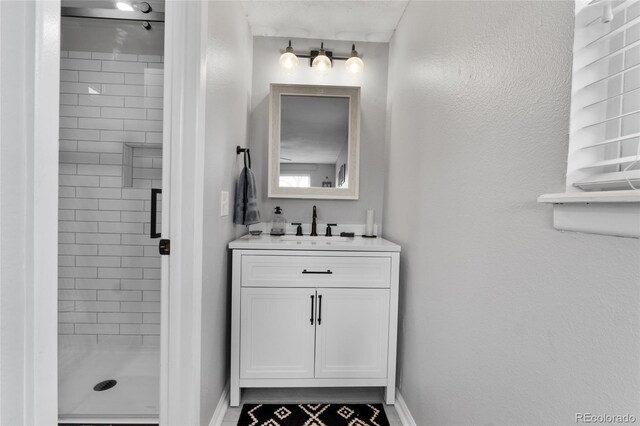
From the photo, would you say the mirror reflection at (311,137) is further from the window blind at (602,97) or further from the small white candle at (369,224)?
the window blind at (602,97)

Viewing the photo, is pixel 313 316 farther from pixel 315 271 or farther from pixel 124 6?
pixel 124 6

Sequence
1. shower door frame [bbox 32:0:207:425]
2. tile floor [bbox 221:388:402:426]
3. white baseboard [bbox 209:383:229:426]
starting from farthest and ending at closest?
tile floor [bbox 221:388:402:426]
white baseboard [bbox 209:383:229:426]
shower door frame [bbox 32:0:207:425]

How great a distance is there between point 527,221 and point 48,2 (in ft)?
3.55

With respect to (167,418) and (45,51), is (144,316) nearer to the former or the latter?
(167,418)

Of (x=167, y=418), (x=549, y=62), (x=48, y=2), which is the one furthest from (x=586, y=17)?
(x=167, y=418)

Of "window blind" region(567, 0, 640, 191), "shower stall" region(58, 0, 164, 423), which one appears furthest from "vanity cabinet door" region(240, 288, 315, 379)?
"window blind" region(567, 0, 640, 191)

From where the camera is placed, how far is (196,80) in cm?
110

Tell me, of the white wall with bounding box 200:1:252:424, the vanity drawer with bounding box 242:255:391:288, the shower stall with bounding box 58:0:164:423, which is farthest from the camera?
the shower stall with bounding box 58:0:164:423

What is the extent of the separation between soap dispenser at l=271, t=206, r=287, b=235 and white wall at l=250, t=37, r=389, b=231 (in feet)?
0.16

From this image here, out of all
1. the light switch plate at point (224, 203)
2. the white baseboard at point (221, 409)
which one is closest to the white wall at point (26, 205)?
the light switch plate at point (224, 203)

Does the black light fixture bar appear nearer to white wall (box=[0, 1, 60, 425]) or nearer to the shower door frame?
the shower door frame

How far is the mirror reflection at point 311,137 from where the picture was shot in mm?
2055

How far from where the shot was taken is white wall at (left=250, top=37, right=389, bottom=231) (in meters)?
2.07
